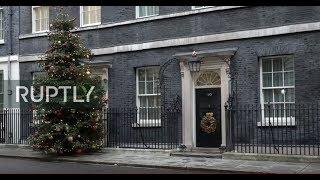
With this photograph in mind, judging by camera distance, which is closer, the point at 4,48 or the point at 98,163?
the point at 98,163

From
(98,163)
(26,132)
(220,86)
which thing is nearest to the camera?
(98,163)

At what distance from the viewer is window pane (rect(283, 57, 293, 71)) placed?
15.1 metres

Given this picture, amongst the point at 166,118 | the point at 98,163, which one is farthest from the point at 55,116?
the point at 166,118

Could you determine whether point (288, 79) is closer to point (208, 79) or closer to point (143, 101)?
point (208, 79)

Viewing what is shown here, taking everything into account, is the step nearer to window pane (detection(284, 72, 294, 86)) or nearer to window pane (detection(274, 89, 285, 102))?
window pane (detection(274, 89, 285, 102))

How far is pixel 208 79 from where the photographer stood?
1659 centimetres

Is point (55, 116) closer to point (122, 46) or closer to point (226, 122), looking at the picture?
point (122, 46)

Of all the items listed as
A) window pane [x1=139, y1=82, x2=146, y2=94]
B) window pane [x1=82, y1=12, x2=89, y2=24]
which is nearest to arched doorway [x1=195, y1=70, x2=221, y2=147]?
window pane [x1=139, y1=82, x2=146, y2=94]

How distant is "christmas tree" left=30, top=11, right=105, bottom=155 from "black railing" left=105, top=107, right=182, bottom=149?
1.20 metres

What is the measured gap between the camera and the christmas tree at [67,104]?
1625cm

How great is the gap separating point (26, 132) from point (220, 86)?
9.66 metres

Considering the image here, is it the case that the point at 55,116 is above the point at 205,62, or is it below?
below

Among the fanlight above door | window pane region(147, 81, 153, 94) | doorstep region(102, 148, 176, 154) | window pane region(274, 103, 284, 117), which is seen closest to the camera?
window pane region(274, 103, 284, 117)

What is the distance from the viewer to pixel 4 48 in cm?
2281
